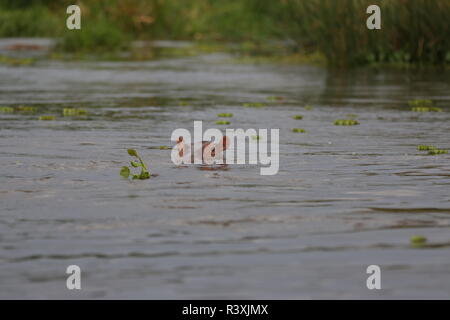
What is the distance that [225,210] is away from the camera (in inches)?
361

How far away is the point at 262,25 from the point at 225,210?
128 feet

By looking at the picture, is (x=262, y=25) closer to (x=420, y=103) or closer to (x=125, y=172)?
(x=420, y=103)

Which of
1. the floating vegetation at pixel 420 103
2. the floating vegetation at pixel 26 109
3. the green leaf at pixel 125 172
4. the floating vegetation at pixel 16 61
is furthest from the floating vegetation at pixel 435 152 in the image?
the floating vegetation at pixel 16 61

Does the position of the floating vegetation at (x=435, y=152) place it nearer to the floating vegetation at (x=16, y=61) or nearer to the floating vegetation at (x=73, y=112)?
the floating vegetation at (x=73, y=112)

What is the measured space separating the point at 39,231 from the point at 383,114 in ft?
32.8

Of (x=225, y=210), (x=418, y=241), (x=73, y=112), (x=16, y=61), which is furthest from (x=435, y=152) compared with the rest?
(x=16, y=61)

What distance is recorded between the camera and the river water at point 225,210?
704 centimetres

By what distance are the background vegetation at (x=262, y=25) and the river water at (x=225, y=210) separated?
884 centimetres

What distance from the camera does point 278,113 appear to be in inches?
709

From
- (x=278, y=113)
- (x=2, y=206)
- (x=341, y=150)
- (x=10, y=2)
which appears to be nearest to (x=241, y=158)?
(x=341, y=150)

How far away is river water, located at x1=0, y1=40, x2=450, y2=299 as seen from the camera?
23.1ft

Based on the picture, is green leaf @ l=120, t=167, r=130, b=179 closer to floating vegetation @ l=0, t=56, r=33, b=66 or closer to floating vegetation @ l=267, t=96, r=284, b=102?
floating vegetation @ l=267, t=96, r=284, b=102

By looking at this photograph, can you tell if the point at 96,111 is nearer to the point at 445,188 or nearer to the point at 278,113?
the point at 278,113
